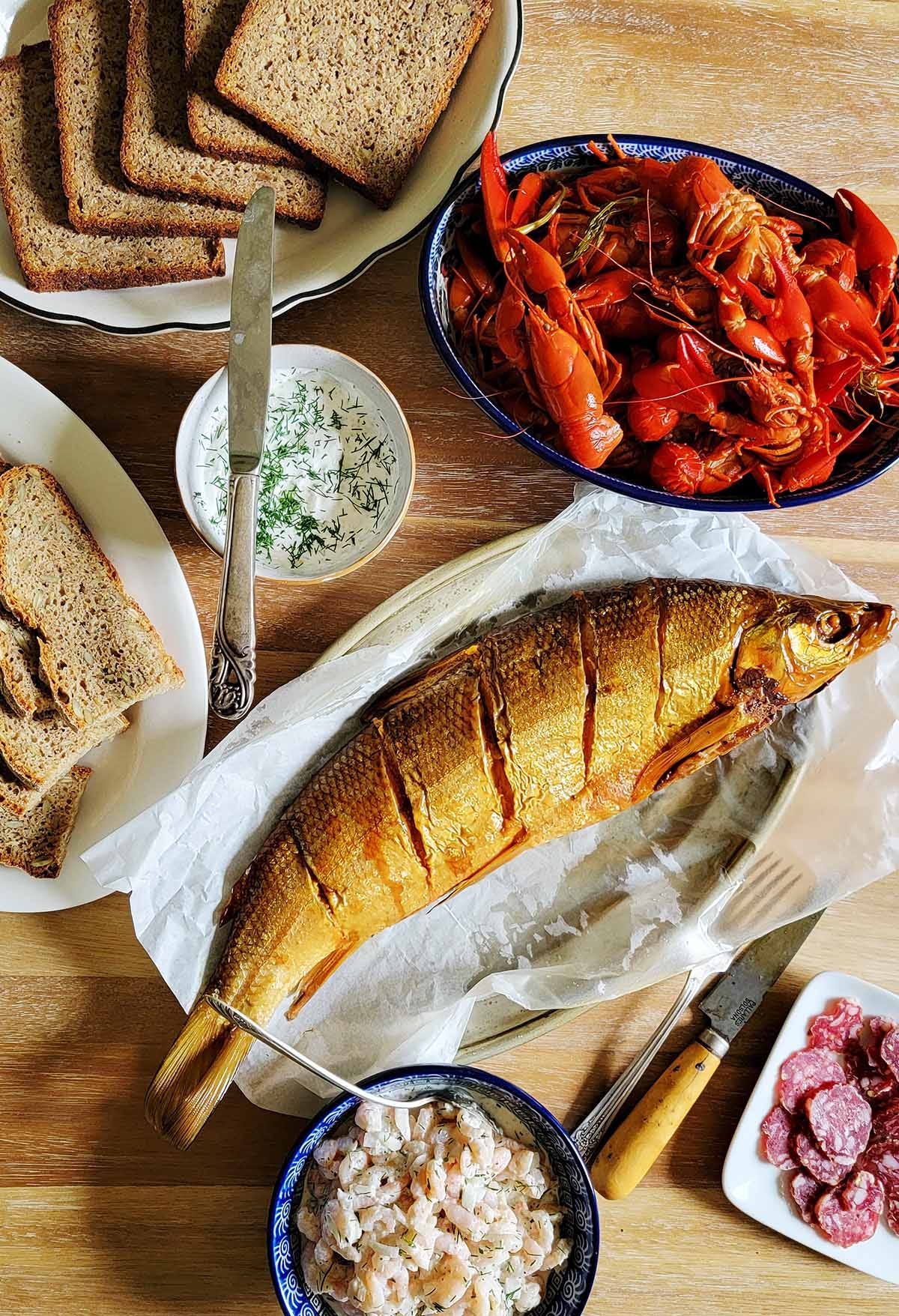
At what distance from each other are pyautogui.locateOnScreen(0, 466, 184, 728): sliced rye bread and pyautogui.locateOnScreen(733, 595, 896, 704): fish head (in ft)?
3.38

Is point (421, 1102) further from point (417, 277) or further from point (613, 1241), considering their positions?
point (417, 277)

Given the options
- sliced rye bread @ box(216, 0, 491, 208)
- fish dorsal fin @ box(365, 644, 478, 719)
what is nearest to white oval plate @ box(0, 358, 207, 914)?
fish dorsal fin @ box(365, 644, 478, 719)

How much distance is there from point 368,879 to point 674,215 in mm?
1275

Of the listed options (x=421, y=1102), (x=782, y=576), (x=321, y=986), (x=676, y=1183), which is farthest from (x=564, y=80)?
(x=676, y=1183)

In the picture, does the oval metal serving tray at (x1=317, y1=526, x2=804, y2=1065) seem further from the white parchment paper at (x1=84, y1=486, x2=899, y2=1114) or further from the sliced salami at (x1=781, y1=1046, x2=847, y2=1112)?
the sliced salami at (x1=781, y1=1046, x2=847, y2=1112)

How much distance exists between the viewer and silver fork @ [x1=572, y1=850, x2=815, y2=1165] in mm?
1813

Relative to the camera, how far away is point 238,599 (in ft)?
5.27

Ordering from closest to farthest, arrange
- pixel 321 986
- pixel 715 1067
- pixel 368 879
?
pixel 368 879 → pixel 321 986 → pixel 715 1067

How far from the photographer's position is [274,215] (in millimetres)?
1661

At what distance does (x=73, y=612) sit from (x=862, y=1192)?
187 centimetres

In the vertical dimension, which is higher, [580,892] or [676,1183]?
[580,892]

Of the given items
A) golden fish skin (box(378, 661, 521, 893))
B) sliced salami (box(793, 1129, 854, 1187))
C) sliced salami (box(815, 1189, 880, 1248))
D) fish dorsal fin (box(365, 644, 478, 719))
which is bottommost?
sliced salami (box(815, 1189, 880, 1248))

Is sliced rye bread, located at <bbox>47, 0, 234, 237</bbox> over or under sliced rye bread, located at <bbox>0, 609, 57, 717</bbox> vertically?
over

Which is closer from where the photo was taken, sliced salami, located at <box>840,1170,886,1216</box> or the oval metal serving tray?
the oval metal serving tray
